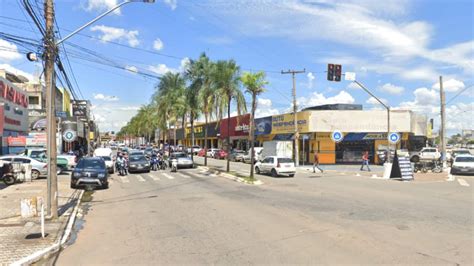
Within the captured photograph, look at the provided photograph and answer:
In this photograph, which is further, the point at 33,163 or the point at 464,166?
the point at 464,166

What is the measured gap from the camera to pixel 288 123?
45.4 meters

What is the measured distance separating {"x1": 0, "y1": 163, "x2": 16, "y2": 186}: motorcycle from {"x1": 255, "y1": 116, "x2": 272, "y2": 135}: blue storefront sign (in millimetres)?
32318

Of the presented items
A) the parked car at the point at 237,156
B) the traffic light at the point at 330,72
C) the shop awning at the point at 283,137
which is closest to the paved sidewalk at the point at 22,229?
the traffic light at the point at 330,72

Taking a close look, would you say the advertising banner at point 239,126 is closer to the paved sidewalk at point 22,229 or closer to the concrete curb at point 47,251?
the paved sidewalk at point 22,229

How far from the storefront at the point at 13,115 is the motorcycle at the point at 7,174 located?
5.02 m

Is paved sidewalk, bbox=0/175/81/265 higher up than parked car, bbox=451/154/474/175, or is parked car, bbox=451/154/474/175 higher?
parked car, bbox=451/154/474/175

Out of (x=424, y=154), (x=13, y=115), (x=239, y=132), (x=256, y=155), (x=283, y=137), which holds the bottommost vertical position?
(x=256, y=155)

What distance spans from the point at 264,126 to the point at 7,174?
3373cm

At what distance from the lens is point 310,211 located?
13.0 meters

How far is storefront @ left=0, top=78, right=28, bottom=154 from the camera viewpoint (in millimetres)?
28972

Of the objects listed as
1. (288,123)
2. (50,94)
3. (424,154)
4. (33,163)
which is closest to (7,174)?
(33,163)

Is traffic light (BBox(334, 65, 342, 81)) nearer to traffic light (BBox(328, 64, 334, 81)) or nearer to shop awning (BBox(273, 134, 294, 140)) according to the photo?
traffic light (BBox(328, 64, 334, 81))

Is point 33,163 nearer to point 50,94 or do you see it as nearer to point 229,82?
point 229,82

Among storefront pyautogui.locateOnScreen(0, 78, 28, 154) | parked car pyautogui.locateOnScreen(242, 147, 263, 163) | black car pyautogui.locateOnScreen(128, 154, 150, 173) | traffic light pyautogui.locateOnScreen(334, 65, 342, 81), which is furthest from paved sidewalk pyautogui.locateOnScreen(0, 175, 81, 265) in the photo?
parked car pyautogui.locateOnScreen(242, 147, 263, 163)
